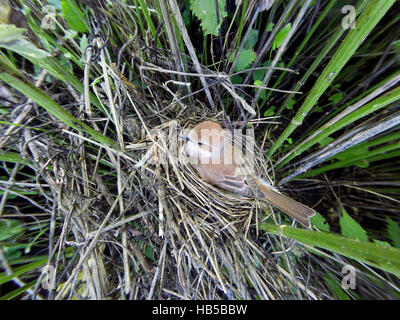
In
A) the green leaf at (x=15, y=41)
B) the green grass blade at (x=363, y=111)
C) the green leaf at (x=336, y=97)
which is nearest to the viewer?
the green leaf at (x=15, y=41)

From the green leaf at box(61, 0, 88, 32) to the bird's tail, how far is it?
4.59 ft

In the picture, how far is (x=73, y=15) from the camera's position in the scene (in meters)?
0.93

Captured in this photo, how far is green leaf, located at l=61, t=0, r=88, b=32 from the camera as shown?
877 mm

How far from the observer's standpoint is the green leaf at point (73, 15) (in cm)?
88

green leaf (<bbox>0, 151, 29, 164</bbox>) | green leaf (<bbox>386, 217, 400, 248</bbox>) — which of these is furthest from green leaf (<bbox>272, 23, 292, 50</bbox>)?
green leaf (<bbox>0, 151, 29, 164</bbox>)

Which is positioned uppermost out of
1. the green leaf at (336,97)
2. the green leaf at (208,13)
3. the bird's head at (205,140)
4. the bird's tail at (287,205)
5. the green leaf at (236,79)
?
the green leaf at (208,13)

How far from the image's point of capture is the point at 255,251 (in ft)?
4.17

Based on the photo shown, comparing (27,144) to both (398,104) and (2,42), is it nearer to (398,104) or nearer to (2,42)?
(2,42)

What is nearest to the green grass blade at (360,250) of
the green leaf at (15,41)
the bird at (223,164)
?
the bird at (223,164)

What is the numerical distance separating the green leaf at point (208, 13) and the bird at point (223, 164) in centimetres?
56

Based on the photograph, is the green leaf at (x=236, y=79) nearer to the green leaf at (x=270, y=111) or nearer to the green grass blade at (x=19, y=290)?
the green leaf at (x=270, y=111)

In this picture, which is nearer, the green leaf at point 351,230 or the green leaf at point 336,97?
the green leaf at point 351,230
